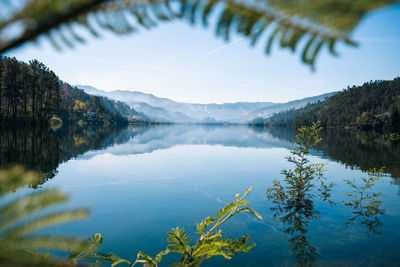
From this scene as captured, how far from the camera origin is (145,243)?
27.1ft

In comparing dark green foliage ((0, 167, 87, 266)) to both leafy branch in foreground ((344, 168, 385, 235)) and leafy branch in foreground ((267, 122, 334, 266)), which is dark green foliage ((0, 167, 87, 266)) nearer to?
leafy branch in foreground ((267, 122, 334, 266))

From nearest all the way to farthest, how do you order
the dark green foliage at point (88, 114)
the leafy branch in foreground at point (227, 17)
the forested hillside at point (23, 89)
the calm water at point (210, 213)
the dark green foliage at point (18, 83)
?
the leafy branch in foreground at point (227, 17), the calm water at point (210, 213), the dark green foliage at point (18, 83), the forested hillside at point (23, 89), the dark green foliage at point (88, 114)

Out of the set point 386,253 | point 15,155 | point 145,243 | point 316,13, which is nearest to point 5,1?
point 316,13

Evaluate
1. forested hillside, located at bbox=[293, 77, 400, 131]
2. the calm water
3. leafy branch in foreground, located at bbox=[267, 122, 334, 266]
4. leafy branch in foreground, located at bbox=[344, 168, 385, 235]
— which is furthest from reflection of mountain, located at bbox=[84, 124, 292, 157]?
forested hillside, located at bbox=[293, 77, 400, 131]

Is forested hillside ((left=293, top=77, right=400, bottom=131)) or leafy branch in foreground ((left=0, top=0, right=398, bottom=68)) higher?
forested hillside ((left=293, top=77, right=400, bottom=131))

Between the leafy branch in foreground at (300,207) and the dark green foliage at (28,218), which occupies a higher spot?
the dark green foliage at (28,218)

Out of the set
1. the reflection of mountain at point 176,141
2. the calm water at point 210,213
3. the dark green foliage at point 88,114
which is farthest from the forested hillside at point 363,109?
the dark green foliage at point 88,114

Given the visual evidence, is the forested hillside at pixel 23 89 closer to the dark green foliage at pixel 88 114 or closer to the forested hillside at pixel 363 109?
the dark green foliage at pixel 88 114

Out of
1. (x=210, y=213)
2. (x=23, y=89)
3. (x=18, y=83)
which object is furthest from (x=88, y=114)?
(x=210, y=213)

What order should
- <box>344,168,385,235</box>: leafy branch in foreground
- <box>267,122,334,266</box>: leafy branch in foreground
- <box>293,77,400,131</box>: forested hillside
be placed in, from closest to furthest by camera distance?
<box>267,122,334,266</box>: leafy branch in foreground < <box>344,168,385,235</box>: leafy branch in foreground < <box>293,77,400,131</box>: forested hillside

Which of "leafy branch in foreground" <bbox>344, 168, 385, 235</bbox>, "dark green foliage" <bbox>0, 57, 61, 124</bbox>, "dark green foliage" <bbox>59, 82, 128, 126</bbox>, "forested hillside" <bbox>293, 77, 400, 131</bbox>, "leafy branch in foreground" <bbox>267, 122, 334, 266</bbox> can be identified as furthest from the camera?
"dark green foliage" <bbox>59, 82, 128, 126</bbox>

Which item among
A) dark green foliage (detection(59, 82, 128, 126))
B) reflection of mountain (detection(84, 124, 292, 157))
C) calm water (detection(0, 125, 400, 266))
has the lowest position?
calm water (detection(0, 125, 400, 266))

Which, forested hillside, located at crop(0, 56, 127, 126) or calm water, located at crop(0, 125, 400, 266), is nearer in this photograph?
calm water, located at crop(0, 125, 400, 266)

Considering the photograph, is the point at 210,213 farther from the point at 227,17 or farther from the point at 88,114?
the point at 88,114
